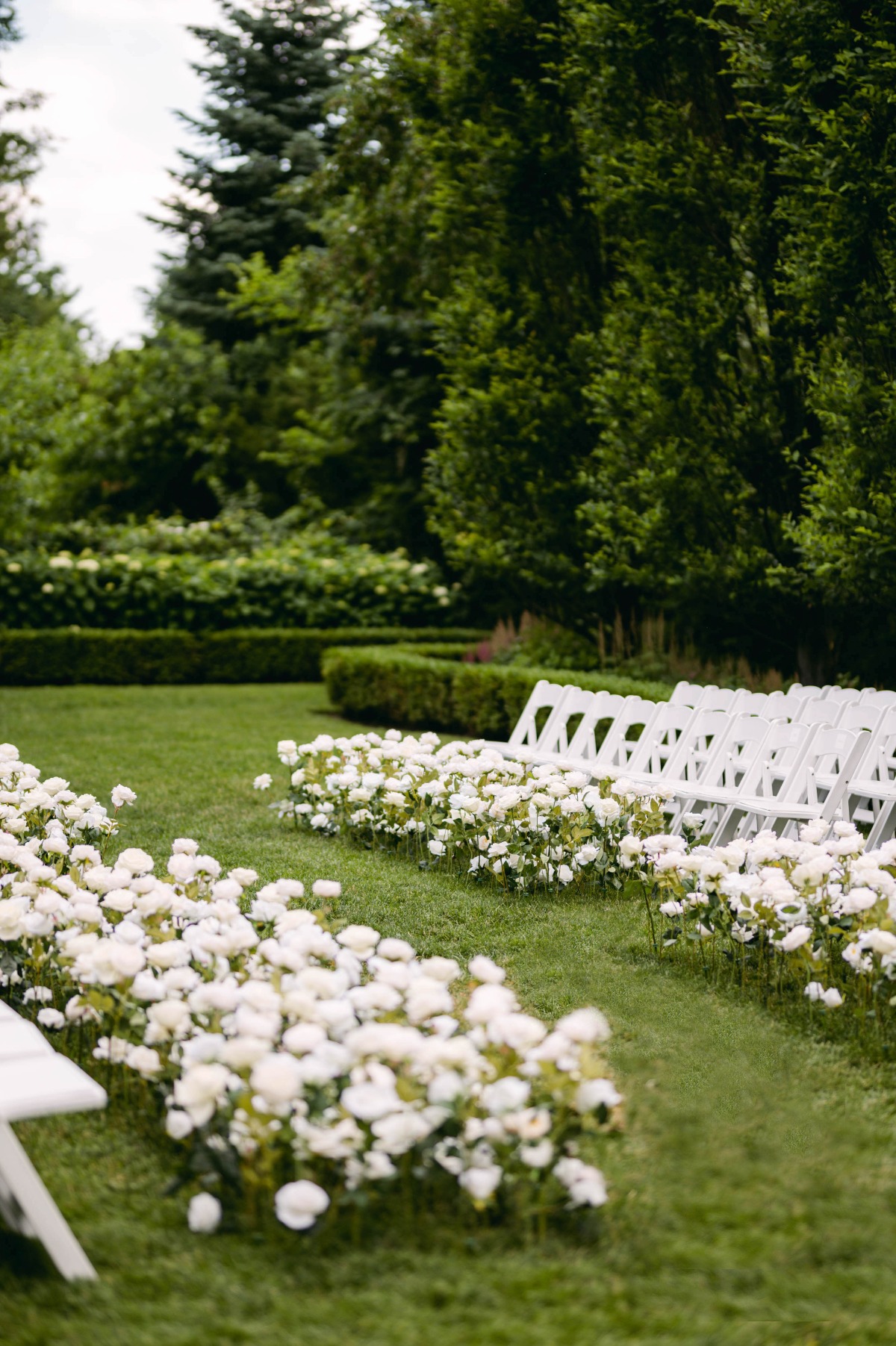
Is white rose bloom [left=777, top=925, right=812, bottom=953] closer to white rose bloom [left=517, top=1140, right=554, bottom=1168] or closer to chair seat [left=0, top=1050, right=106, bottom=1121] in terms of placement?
white rose bloom [left=517, top=1140, right=554, bottom=1168]

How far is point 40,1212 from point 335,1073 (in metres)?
0.68

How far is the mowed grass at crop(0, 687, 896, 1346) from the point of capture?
2.49 meters

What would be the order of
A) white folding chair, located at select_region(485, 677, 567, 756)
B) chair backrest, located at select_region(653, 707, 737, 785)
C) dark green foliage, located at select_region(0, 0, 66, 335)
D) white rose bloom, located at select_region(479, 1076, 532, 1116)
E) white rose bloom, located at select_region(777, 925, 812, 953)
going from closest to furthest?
white rose bloom, located at select_region(479, 1076, 532, 1116), white rose bloom, located at select_region(777, 925, 812, 953), chair backrest, located at select_region(653, 707, 737, 785), white folding chair, located at select_region(485, 677, 567, 756), dark green foliage, located at select_region(0, 0, 66, 335)

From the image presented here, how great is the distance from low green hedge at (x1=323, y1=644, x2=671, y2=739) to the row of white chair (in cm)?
123

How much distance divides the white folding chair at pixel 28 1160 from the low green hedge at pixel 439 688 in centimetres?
690

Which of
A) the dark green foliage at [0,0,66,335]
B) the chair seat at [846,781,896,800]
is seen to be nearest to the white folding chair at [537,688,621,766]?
the chair seat at [846,781,896,800]

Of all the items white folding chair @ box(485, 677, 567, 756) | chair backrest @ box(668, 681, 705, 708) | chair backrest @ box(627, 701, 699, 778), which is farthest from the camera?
white folding chair @ box(485, 677, 567, 756)

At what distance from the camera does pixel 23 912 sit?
4.15 m

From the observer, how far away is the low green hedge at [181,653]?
1611 centimetres

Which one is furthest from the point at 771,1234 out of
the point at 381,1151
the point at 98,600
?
the point at 98,600

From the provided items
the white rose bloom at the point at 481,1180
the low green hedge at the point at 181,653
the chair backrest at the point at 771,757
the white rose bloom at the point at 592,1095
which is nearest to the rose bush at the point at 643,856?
the chair backrest at the point at 771,757

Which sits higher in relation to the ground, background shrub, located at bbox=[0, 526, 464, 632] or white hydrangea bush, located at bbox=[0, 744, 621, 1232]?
background shrub, located at bbox=[0, 526, 464, 632]

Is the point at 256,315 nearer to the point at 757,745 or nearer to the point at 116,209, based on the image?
the point at 116,209

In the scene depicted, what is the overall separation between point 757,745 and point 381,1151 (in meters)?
4.38
